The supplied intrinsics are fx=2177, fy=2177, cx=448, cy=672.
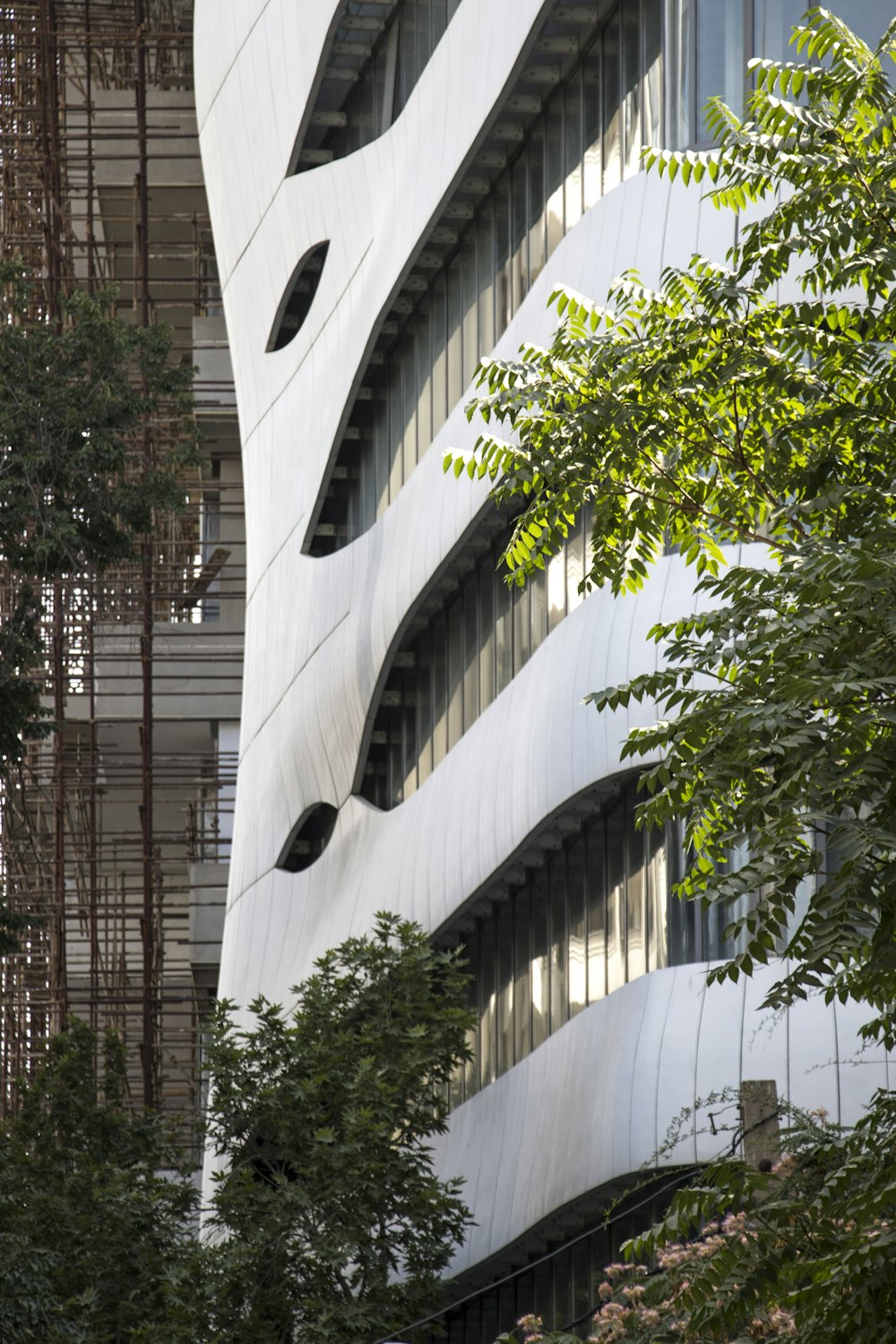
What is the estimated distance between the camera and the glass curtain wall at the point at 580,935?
14.5 meters

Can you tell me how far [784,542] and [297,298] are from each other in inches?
678

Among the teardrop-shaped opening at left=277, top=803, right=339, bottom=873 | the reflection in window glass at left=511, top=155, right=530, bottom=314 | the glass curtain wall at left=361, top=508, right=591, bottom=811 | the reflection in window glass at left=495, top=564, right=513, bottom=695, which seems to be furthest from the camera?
the teardrop-shaped opening at left=277, top=803, right=339, bottom=873

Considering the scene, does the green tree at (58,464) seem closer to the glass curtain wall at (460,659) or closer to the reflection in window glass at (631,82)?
the glass curtain wall at (460,659)

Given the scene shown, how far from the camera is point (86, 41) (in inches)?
1309

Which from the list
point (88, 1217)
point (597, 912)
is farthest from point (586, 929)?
point (88, 1217)

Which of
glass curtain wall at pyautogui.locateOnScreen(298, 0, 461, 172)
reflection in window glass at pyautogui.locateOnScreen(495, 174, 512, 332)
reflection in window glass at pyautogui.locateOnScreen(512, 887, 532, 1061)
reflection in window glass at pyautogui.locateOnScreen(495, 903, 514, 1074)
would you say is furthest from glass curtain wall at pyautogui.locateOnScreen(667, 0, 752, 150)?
reflection in window glass at pyautogui.locateOnScreen(495, 903, 514, 1074)

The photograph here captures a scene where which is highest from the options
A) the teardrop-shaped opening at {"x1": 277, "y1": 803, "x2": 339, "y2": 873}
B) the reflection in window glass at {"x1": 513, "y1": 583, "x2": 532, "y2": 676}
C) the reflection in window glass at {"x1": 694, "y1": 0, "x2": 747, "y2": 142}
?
the reflection in window glass at {"x1": 694, "y1": 0, "x2": 747, "y2": 142}

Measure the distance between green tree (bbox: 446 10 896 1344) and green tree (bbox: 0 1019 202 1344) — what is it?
7.65 m

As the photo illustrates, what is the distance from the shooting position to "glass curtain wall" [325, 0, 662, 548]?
53.2ft

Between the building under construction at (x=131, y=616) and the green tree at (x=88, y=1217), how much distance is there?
10.5 m

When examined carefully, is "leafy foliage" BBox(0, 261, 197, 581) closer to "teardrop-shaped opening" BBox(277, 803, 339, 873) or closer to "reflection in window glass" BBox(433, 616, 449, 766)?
"reflection in window glass" BBox(433, 616, 449, 766)

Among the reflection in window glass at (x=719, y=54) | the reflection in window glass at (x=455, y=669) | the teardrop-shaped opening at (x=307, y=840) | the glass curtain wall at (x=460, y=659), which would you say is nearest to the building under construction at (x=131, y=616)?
the teardrop-shaped opening at (x=307, y=840)

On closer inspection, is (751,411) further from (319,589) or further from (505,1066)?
(319,589)

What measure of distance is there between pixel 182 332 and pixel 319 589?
58.2 feet
